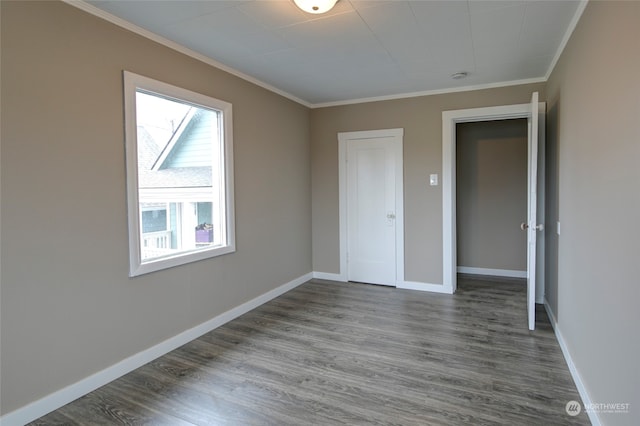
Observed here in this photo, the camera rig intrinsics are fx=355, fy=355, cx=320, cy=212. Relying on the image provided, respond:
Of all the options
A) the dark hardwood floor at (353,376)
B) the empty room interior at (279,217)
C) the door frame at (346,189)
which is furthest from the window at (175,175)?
the door frame at (346,189)

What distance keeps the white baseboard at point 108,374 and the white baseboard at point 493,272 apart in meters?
3.54

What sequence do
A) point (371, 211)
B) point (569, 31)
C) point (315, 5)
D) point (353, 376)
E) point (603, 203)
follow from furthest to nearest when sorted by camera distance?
1. point (371, 211)
2. point (569, 31)
3. point (353, 376)
4. point (315, 5)
5. point (603, 203)

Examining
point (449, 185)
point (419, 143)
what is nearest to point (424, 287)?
point (449, 185)

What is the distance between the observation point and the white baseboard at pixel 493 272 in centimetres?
533

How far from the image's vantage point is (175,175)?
127 inches

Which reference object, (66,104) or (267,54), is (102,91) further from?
(267,54)

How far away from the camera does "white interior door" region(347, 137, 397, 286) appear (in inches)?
190

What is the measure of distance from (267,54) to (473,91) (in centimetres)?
258

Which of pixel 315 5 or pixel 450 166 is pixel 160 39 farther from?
pixel 450 166

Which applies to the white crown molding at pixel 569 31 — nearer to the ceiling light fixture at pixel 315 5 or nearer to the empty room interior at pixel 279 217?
the empty room interior at pixel 279 217

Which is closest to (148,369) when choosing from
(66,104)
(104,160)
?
(104,160)

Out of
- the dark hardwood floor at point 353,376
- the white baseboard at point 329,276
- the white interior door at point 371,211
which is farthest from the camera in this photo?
the white baseboard at point 329,276

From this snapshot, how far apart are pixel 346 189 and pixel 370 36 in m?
2.47

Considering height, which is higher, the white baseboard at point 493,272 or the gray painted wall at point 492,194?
the gray painted wall at point 492,194
